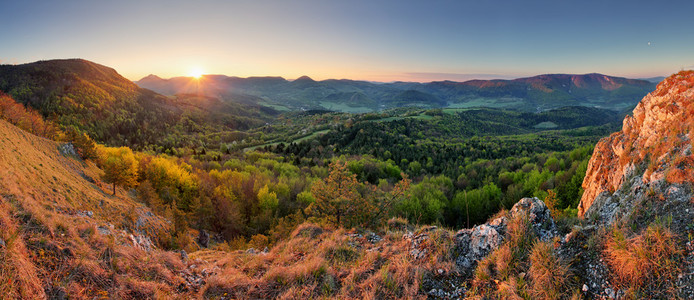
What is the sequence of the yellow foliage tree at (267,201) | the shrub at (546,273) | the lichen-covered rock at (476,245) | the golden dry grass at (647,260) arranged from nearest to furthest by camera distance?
the golden dry grass at (647,260) → the shrub at (546,273) → the lichen-covered rock at (476,245) → the yellow foliage tree at (267,201)

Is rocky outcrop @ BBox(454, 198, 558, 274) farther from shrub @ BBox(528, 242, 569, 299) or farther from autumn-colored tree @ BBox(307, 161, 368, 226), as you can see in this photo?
autumn-colored tree @ BBox(307, 161, 368, 226)

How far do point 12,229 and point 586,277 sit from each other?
17.3 m

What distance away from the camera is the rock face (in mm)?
9383

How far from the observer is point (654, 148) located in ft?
39.2

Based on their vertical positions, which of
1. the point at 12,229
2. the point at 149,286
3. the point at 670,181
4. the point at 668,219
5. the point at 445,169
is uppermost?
the point at 670,181

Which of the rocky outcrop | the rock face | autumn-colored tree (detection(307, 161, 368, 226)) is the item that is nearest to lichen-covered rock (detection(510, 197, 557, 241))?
the rocky outcrop

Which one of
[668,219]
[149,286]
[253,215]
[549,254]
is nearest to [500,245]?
[549,254]

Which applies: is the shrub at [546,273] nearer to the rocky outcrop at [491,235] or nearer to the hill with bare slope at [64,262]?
the rocky outcrop at [491,235]

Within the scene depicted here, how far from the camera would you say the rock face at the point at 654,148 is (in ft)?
30.8

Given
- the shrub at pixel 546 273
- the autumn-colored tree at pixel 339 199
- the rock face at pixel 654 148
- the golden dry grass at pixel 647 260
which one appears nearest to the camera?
the golden dry grass at pixel 647 260

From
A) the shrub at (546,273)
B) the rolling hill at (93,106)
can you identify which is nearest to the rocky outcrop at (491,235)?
the shrub at (546,273)

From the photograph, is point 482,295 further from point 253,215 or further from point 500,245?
point 253,215

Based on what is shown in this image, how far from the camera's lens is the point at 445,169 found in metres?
78.1

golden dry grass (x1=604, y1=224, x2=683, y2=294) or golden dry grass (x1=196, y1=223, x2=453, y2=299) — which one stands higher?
golden dry grass (x1=604, y1=224, x2=683, y2=294)
